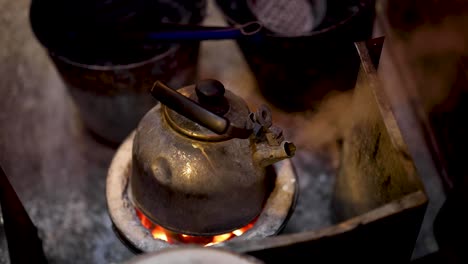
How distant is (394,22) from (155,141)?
7.25 feet

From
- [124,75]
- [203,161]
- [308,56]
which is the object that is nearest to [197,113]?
[203,161]


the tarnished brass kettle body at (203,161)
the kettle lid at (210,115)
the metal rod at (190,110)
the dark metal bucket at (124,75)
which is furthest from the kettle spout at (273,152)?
the dark metal bucket at (124,75)

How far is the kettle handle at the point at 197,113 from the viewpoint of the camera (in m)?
1.85

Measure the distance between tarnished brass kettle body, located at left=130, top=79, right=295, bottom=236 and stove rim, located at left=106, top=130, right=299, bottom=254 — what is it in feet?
0.40

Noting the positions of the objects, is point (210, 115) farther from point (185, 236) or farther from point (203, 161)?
point (185, 236)

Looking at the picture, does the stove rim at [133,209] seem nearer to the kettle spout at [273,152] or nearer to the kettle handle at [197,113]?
the kettle spout at [273,152]

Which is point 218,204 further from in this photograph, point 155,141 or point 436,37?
point 436,37

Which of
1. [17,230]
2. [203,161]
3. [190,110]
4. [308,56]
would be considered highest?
[190,110]

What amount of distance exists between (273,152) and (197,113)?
0.35m

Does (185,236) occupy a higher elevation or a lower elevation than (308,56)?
lower

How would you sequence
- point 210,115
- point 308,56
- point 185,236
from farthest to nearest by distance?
point 308,56
point 185,236
point 210,115

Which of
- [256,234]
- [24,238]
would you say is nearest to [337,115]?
[256,234]

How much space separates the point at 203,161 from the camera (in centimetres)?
213

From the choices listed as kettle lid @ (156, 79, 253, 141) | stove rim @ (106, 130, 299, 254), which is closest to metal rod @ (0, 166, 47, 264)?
→ stove rim @ (106, 130, 299, 254)
